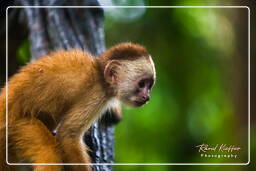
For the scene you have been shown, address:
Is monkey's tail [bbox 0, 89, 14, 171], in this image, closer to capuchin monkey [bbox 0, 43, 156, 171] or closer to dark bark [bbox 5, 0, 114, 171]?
capuchin monkey [bbox 0, 43, 156, 171]

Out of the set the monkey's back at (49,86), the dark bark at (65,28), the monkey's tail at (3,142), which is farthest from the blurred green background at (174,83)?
the monkey's tail at (3,142)

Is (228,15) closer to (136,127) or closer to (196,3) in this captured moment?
(196,3)

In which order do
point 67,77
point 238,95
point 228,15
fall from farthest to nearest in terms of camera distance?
point 67,77, point 228,15, point 238,95

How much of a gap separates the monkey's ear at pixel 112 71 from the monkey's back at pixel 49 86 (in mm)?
65

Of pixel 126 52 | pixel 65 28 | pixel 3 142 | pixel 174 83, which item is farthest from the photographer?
pixel 174 83

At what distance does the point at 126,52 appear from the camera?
2.30 m

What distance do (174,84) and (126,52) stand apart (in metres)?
0.62

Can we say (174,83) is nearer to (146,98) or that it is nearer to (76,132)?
(146,98)

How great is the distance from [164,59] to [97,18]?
0.52 metres

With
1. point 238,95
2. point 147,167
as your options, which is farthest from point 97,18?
point 238,95

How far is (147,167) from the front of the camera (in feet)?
9.50

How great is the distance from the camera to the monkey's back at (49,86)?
7.07ft

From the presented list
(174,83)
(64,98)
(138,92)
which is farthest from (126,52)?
(174,83)

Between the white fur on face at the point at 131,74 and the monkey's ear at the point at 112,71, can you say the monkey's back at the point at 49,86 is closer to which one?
the monkey's ear at the point at 112,71
